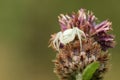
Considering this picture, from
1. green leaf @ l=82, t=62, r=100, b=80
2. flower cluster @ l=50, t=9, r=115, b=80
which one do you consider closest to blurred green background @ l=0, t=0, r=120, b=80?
flower cluster @ l=50, t=9, r=115, b=80

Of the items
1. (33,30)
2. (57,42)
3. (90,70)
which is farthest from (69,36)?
(33,30)

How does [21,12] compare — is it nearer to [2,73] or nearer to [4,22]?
[4,22]

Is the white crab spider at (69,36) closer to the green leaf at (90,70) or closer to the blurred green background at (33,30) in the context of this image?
the green leaf at (90,70)

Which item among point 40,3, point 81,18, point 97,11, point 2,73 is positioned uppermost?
point 40,3

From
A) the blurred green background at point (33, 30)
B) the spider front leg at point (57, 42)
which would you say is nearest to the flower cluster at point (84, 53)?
the spider front leg at point (57, 42)

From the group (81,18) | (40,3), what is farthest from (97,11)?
(81,18)

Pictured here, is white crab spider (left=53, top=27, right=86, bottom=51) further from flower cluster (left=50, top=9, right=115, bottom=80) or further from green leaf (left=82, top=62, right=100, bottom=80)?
green leaf (left=82, top=62, right=100, bottom=80)

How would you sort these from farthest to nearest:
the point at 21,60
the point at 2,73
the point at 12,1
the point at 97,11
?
the point at 12,1
the point at 97,11
the point at 21,60
the point at 2,73
